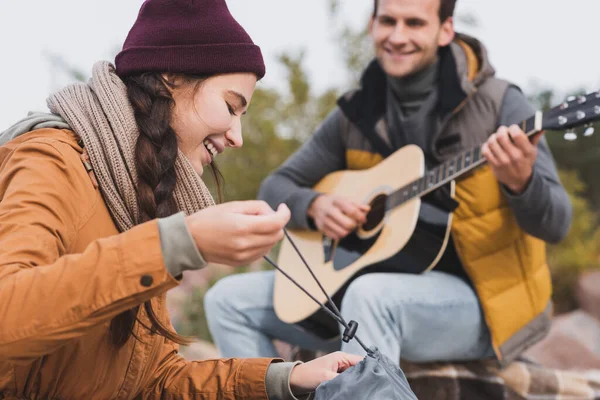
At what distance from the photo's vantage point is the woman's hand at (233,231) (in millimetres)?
1204

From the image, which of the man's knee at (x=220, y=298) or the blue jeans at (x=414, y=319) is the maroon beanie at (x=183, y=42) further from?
the man's knee at (x=220, y=298)

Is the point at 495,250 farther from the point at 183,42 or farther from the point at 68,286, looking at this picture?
the point at 68,286

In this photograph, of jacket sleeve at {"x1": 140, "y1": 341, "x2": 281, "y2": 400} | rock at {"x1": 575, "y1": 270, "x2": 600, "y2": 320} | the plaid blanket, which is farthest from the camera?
rock at {"x1": 575, "y1": 270, "x2": 600, "y2": 320}

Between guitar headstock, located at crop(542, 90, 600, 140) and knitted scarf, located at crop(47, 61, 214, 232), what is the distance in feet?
4.22

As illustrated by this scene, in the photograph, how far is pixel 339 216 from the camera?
9.43ft

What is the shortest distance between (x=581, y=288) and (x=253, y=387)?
196 inches

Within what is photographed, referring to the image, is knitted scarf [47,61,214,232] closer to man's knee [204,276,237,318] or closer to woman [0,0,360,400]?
woman [0,0,360,400]

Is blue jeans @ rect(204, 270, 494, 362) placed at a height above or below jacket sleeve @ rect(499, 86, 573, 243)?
below

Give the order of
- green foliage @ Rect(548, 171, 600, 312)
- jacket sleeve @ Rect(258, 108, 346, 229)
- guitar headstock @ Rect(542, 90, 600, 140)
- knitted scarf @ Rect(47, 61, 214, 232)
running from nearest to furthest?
knitted scarf @ Rect(47, 61, 214, 232)
guitar headstock @ Rect(542, 90, 600, 140)
jacket sleeve @ Rect(258, 108, 346, 229)
green foliage @ Rect(548, 171, 600, 312)

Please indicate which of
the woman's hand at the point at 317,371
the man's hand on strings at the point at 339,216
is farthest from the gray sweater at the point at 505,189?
the woman's hand at the point at 317,371

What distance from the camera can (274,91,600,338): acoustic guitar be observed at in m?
2.45

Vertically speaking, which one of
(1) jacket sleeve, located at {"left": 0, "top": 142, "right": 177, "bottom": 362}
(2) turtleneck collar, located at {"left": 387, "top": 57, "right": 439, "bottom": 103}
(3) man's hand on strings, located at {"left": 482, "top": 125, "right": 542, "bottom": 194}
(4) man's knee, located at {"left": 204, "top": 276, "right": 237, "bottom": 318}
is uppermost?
(1) jacket sleeve, located at {"left": 0, "top": 142, "right": 177, "bottom": 362}

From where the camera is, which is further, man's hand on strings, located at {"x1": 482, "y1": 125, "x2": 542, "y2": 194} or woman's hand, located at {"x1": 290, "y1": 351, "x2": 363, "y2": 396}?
man's hand on strings, located at {"x1": 482, "y1": 125, "x2": 542, "y2": 194}

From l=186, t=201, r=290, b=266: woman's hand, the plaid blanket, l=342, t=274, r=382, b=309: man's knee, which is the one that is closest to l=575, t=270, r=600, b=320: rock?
the plaid blanket
